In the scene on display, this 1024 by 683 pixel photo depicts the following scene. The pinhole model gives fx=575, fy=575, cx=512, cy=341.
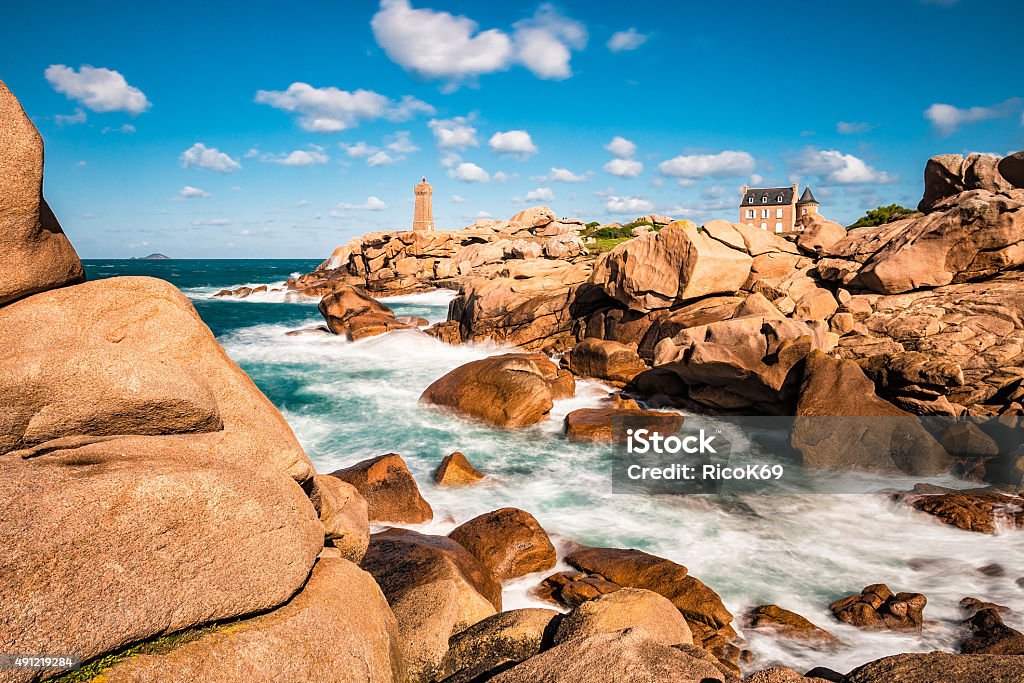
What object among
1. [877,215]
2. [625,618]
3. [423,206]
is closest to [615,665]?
[625,618]

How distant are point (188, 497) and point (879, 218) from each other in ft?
139

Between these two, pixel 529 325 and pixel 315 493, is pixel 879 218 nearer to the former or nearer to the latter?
pixel 529 325

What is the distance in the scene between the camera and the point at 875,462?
581 inches

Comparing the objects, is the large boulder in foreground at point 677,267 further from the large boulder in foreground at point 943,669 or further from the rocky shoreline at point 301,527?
the large boulder in foreground at point 943,669

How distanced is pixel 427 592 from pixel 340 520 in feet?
5.30

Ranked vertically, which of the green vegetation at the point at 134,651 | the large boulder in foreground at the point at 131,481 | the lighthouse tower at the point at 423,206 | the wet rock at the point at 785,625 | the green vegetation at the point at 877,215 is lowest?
the wet rock at the point at 785,625

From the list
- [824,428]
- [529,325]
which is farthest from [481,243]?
[824,428]

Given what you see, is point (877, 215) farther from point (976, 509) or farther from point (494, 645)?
point (494, 645)

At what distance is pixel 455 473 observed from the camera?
14250 mm

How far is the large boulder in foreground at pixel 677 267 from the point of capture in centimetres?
2317

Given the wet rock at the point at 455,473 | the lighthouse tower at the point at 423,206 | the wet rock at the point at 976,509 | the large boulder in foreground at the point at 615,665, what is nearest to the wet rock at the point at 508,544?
the wet rock at the point at 455,473

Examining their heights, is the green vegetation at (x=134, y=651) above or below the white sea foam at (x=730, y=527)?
above

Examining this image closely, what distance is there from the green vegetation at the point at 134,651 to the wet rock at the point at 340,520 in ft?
6.23

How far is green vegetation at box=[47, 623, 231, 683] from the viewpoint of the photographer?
3486mm
